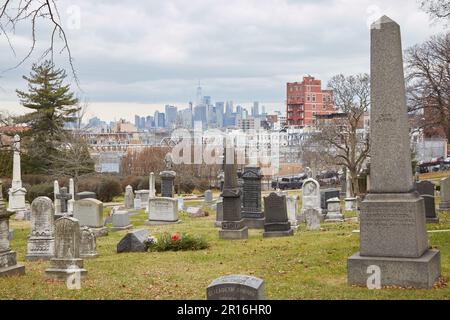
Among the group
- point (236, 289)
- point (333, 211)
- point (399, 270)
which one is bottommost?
point (333, 211)

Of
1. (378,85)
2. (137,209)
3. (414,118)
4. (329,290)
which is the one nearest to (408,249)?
(329,290)

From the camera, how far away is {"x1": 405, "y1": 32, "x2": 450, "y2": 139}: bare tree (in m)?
39.6

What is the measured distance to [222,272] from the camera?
37.0ft

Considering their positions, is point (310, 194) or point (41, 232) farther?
point (310, 194)

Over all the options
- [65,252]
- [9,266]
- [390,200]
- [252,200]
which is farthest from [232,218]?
[390,200]

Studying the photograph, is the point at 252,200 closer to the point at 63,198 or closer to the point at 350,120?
the point at 63,198

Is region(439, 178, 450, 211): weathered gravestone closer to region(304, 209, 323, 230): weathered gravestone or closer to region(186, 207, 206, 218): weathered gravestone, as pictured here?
region(304, 209, 323, 230): weathered gravestone

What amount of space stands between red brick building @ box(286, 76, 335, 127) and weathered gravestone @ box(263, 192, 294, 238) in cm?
11578

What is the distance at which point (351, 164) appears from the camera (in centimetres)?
3600

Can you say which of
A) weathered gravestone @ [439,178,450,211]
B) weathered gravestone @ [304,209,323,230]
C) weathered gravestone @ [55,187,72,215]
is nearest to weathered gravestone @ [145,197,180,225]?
weathered gravestone @ [55,187,72,215]

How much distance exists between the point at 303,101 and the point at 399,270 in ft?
425

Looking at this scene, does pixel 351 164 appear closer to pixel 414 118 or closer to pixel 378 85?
pixel 414 118

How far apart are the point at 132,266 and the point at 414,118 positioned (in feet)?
150

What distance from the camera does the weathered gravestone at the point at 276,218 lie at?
18.4 meters
